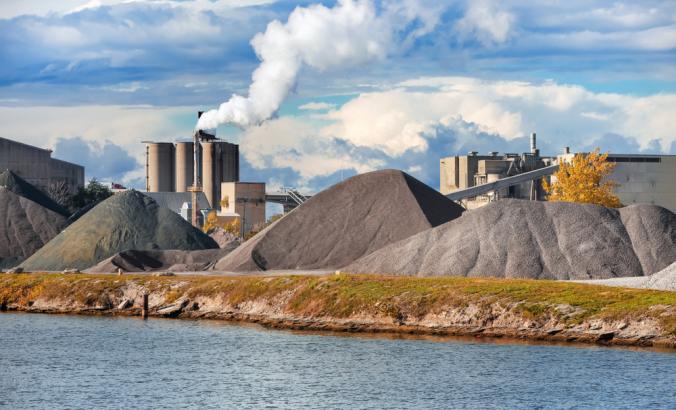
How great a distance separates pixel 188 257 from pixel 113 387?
4865 centimetres

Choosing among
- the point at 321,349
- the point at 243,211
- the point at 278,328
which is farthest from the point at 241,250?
the point at 243,211

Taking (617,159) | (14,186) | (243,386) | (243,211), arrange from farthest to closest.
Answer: (243,211), (617,159), (14,186), (243,386)

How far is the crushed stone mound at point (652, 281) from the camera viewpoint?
61.2 meters

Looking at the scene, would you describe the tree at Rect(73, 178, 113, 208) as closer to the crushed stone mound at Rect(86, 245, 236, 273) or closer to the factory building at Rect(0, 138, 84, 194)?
the factory building at Rect(0, 138, 84, 194)

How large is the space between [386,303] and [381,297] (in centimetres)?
91

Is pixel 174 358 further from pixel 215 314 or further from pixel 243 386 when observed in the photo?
pixel 215 314

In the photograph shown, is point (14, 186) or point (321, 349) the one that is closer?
point (321, 349)

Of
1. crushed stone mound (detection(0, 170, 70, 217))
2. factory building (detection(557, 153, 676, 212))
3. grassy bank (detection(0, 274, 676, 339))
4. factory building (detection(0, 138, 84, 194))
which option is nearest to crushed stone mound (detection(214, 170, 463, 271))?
grassy bank (detection(0, 274, 676, 339))

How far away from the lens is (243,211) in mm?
199500

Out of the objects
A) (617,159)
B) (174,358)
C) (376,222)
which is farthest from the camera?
(617,159)

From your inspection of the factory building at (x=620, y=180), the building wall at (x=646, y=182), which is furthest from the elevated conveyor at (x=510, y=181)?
the building wall at (x=646, y=182)

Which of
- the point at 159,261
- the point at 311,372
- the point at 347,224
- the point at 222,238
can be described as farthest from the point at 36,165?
the point at 311,372

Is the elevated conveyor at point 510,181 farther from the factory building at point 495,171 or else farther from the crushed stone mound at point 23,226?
the crushed stone mound at point 23,226

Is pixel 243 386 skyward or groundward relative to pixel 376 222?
groundward
